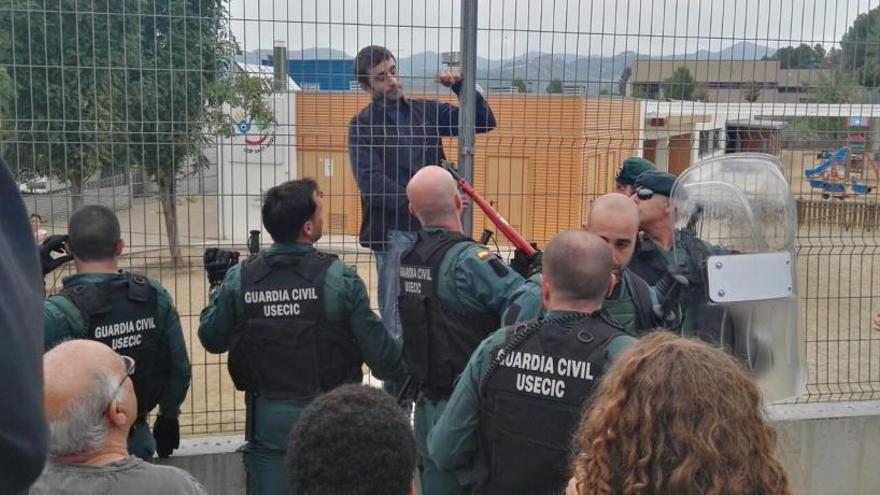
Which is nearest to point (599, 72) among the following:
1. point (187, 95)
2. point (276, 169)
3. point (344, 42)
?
point (344, 42)

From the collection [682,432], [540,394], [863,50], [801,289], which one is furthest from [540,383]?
[863,50]

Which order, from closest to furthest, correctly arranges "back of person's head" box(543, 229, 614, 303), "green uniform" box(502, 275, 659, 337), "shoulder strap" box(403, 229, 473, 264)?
"back of person's head" box(543, 229, 614, 303)
"green uniform" box(502, 275, 659, 337)
"shoulder strap" box(403, 229, 473, 264)

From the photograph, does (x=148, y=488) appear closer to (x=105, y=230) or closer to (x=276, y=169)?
(x=105, y=230)

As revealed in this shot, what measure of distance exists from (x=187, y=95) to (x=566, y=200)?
2233 mm

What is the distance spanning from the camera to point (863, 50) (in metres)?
5.43

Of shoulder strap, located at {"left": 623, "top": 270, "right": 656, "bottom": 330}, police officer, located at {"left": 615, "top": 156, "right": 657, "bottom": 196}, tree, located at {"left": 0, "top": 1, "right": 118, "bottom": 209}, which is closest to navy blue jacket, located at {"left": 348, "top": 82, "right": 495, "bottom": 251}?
police officer, located at {"left": 615, "top": 156, "right": 657, "bottom": 196}

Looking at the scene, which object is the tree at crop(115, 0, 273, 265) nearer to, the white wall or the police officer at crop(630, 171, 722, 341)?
the white wall

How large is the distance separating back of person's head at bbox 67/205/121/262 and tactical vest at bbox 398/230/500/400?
1.28m

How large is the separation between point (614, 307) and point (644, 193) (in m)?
1.36

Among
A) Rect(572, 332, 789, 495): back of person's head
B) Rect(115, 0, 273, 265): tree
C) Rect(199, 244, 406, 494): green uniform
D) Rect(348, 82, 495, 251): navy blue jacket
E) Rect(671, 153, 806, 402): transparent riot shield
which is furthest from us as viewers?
Rect(348, 82, 495, 251): navy blue jacket

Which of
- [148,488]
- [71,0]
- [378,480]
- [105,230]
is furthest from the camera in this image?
[71,0]

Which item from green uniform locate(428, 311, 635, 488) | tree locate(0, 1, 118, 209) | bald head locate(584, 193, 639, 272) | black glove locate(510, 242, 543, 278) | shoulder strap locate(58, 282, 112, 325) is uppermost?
tree locate(0, 1, 118, 209)

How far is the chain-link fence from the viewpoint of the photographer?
462 cm

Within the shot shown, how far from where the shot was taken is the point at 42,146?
4668 mm
